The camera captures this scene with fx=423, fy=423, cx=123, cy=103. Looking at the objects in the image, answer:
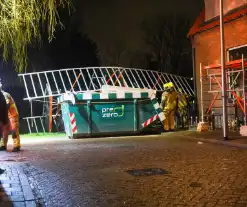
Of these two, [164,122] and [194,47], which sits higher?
[194,47]

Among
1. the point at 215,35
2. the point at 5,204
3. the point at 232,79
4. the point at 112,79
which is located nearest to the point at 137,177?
the point at 5,204

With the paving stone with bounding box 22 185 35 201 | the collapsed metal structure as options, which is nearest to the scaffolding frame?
the collapsed metal structure

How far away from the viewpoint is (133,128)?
52.1 feet

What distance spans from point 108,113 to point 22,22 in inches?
320

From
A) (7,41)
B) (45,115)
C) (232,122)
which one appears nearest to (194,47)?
(232,122)

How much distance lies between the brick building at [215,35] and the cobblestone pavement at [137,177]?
6.21 m

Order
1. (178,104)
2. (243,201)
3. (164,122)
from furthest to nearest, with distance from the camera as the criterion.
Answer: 1. (178,104)
2. (164,122)
3. (243,201)

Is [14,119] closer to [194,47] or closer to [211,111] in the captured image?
[211,111]

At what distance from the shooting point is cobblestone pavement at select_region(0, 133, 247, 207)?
5938 millimetres

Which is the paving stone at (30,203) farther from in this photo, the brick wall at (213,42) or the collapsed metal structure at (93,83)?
the brick wall at (213,42)

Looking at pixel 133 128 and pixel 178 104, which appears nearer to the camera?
pixel 133 128

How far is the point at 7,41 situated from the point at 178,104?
1148cm

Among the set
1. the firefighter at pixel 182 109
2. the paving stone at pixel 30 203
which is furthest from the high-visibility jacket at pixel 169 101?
the paving stone at pixel 30 203

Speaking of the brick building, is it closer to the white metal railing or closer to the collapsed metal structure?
the collapsed metal structure
